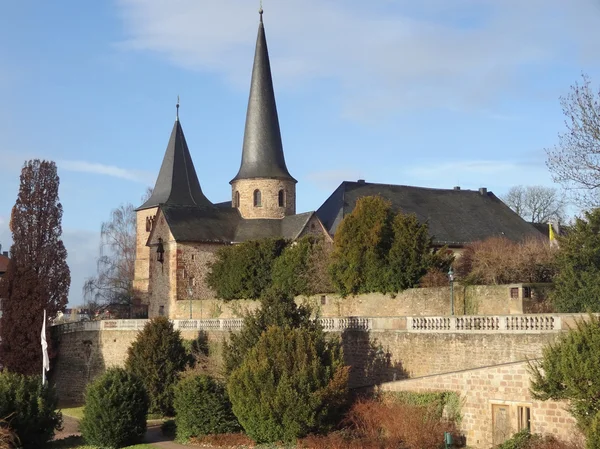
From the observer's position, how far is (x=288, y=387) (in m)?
23.4

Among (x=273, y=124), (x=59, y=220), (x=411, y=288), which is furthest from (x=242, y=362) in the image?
(x=273, y=124)

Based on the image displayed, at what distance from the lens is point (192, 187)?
61.2 m

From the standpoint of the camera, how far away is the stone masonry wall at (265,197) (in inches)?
2160

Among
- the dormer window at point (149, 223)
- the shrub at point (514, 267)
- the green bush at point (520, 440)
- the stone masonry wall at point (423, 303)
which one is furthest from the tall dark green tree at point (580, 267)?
the dormer window at point (149, 223)

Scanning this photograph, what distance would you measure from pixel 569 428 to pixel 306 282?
21983 millimetres

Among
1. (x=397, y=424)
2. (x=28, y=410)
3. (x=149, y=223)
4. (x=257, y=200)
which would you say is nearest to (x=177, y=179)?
(x=149, y=223)

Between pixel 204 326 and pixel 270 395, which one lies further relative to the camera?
pixel 204 326

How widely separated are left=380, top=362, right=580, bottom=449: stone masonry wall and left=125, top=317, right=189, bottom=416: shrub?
1298 centimetres

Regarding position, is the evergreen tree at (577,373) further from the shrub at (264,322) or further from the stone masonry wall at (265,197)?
the stone masonry wall at (265,197)

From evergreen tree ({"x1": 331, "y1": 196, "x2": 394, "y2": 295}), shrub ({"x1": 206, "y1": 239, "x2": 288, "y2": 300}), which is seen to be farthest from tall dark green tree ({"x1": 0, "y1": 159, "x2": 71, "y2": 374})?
evergreen tree ({"x1": 331, "y1": 196, "x2": 394, "y2": 295})

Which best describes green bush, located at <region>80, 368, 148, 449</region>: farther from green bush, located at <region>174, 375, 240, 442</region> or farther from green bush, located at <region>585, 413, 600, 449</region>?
green bush, located at <region>585, 413, 600, 449</region>

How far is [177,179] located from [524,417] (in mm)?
42563

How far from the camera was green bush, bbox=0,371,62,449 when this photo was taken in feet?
86.7

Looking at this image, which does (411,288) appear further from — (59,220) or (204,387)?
(59,220)
